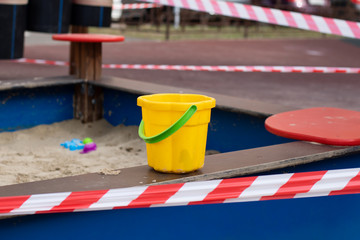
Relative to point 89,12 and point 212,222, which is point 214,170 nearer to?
point 212,222

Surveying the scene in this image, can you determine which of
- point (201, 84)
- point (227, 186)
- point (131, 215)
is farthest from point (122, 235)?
point (201, 84)

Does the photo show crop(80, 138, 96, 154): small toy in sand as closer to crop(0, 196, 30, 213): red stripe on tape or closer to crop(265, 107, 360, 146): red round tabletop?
crop(265, 107, 360, 146): red round tabletop

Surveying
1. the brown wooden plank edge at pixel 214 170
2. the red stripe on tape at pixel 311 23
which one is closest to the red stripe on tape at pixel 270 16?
the red stripe on tape at pixel 311 23

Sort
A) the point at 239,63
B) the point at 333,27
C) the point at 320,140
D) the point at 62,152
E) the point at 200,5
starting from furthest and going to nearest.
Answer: the point at 239,63 → the point at 200,5 → the point at 333,27 → the point at 62,152 → the point at 320,140

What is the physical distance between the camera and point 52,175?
342 centimetres

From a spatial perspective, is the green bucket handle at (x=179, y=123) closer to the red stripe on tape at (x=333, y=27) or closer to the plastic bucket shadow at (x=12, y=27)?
the red stripe on tape at (x=333, y=27)

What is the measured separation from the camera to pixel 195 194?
7.33 feet

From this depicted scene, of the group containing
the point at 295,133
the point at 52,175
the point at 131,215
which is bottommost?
the point at 52,175

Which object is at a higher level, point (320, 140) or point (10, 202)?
point (320, 140)

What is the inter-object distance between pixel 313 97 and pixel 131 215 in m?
5.11

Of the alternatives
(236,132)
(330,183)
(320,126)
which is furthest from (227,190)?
(236,132)

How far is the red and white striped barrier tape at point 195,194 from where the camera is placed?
2.06 m

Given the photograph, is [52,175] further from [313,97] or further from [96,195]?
[313,97]

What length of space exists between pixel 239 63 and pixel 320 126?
724 cm
